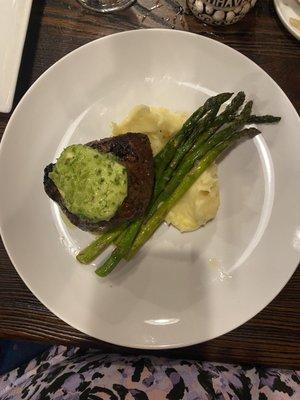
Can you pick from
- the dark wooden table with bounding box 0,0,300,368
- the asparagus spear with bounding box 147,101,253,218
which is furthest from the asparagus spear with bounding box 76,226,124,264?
the dark wooden table with bounding box 0,0,300,368

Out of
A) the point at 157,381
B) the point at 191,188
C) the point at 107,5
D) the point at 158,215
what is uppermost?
the point at 107,5

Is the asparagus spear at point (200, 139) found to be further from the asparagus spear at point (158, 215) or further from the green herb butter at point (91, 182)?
the green herb butter at point (91, 182)

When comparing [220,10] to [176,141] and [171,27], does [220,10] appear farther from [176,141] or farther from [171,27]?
[176,141]

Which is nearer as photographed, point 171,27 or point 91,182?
point 91,182

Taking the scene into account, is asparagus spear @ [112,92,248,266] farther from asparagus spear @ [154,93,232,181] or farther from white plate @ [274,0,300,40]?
white plate @ [274,0,300,40]

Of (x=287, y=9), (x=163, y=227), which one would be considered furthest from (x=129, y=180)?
(x=287, y=9)

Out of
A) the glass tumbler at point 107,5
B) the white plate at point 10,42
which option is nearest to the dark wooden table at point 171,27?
the glass tumbler at point 107,5

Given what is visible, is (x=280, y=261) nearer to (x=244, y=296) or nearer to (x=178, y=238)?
(x=244, y=296)
